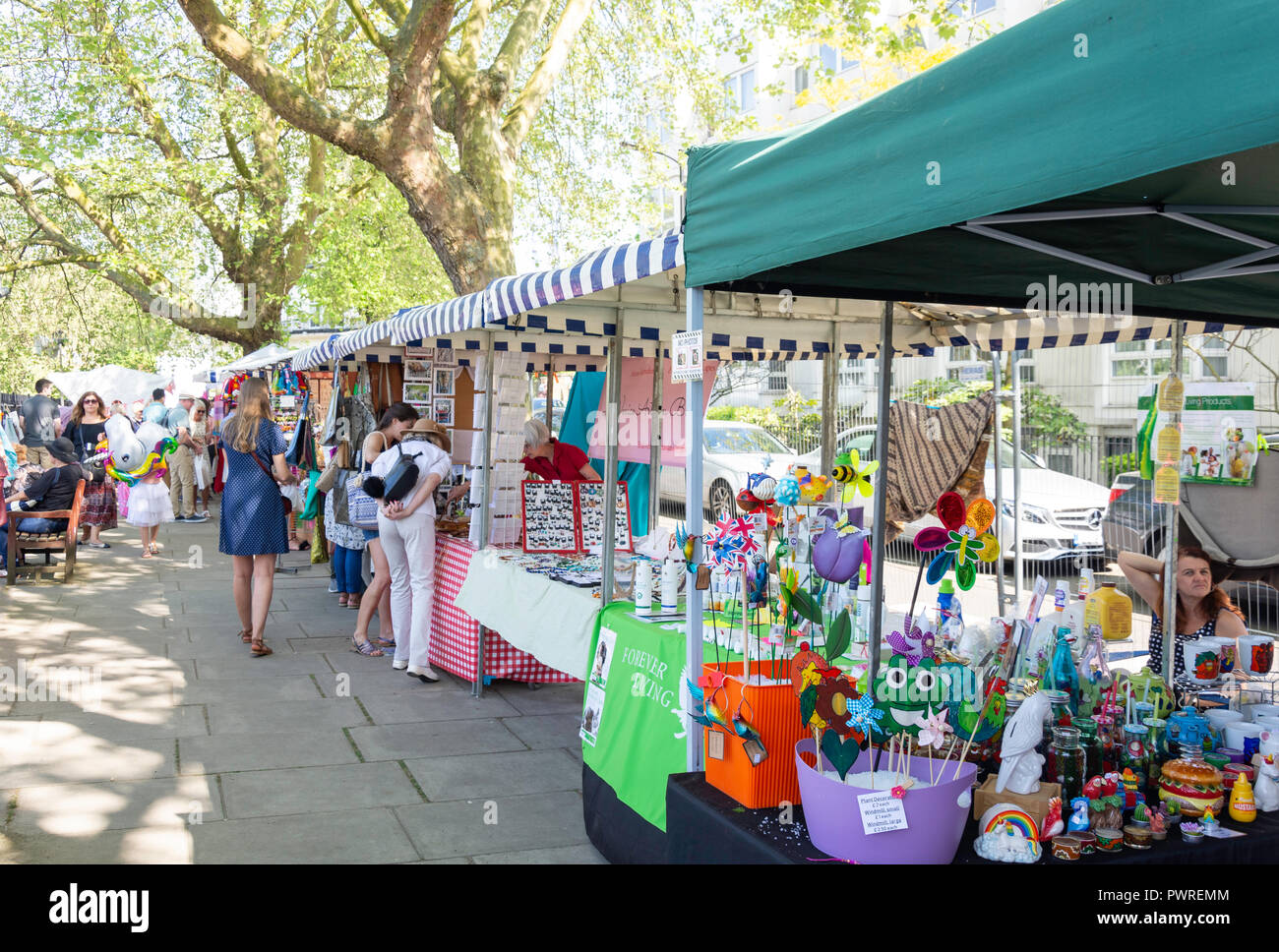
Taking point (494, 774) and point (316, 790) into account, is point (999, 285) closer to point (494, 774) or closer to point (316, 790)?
point (494, 774)

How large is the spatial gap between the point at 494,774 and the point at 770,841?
2.54m

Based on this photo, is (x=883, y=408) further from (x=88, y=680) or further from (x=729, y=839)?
(x=88, y=680)

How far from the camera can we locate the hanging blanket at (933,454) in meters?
6.31

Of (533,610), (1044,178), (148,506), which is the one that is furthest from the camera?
(148,506)

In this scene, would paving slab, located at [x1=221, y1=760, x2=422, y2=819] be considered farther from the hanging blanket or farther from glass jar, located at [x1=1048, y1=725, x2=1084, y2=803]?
the hanging blanket

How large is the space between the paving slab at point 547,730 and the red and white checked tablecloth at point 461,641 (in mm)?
332

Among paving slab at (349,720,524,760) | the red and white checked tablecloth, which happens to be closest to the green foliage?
the red and white checked tablecloth

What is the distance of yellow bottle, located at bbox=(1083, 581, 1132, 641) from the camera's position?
10.1 ft

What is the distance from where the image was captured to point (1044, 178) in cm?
165

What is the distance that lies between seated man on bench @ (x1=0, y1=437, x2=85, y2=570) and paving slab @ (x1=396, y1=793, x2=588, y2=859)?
6.97 meters

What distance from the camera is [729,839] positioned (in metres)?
2.57

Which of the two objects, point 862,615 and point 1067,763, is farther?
point 862,615

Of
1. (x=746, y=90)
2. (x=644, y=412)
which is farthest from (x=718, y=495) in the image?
(x=746, y=90)
